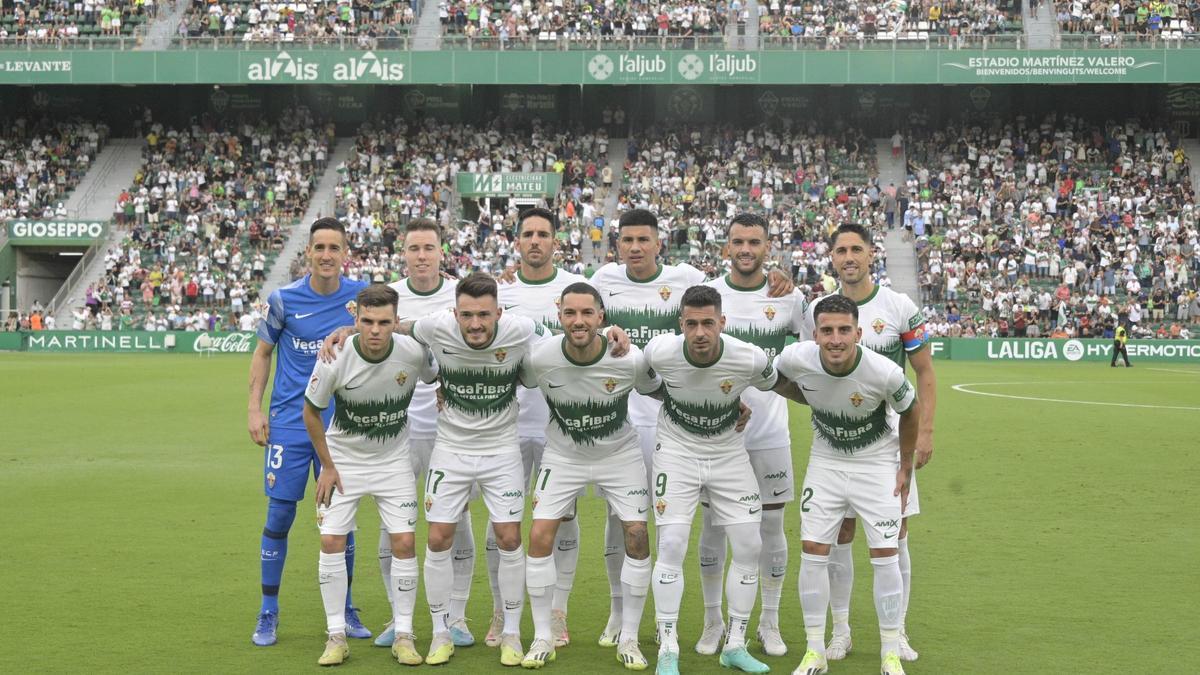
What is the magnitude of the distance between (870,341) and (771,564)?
4.76ft

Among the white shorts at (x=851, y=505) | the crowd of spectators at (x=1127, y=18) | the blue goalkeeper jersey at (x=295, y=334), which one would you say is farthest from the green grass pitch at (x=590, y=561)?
the crowd of spectators at (x=1127, y=18)

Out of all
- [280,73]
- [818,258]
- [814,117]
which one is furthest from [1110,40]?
[280,73]

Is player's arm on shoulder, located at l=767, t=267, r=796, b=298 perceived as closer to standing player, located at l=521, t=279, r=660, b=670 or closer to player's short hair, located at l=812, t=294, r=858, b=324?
player's short hair, located at l=812, t=294, r=858, b=324

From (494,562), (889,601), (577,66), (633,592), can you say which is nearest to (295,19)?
(577,66)

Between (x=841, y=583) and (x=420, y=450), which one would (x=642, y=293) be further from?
(x=841, y=583)

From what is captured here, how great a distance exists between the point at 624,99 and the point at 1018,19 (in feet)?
50.7

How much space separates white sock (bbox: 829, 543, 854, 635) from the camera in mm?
7199

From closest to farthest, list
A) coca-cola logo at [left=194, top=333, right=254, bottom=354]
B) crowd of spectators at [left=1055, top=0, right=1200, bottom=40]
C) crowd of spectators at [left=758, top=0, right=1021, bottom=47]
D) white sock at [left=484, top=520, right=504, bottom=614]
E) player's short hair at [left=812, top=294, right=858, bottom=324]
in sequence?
player's short hair at [left=812, top=294, right=858, bottom=324] < white sock at [left=484, top=520, right=504, bottom=614] < coca-cola logo at [left=194, top=333, right=254, bottom=354] < crowd of spectators at [left=1055, top=0, right=1200, bottom=40] < crowd of spectators at [left=758, top=0, right=1021, bottom=47]

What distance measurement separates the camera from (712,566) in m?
7.43

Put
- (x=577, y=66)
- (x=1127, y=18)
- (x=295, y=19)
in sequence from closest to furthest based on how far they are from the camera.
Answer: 1. (x=1127, y=18)
2. (x=577, y=66)
3. (x=295, y=19)

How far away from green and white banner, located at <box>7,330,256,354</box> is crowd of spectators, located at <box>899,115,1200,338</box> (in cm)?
2299

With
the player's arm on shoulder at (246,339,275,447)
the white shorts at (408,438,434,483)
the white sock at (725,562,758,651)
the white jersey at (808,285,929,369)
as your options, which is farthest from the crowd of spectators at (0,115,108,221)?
the white sock at (725,562,758,651)

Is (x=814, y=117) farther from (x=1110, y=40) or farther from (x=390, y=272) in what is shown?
(x=390, y=272)

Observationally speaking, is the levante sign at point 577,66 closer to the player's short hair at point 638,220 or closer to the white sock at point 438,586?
the player's short hair at point 638,220
